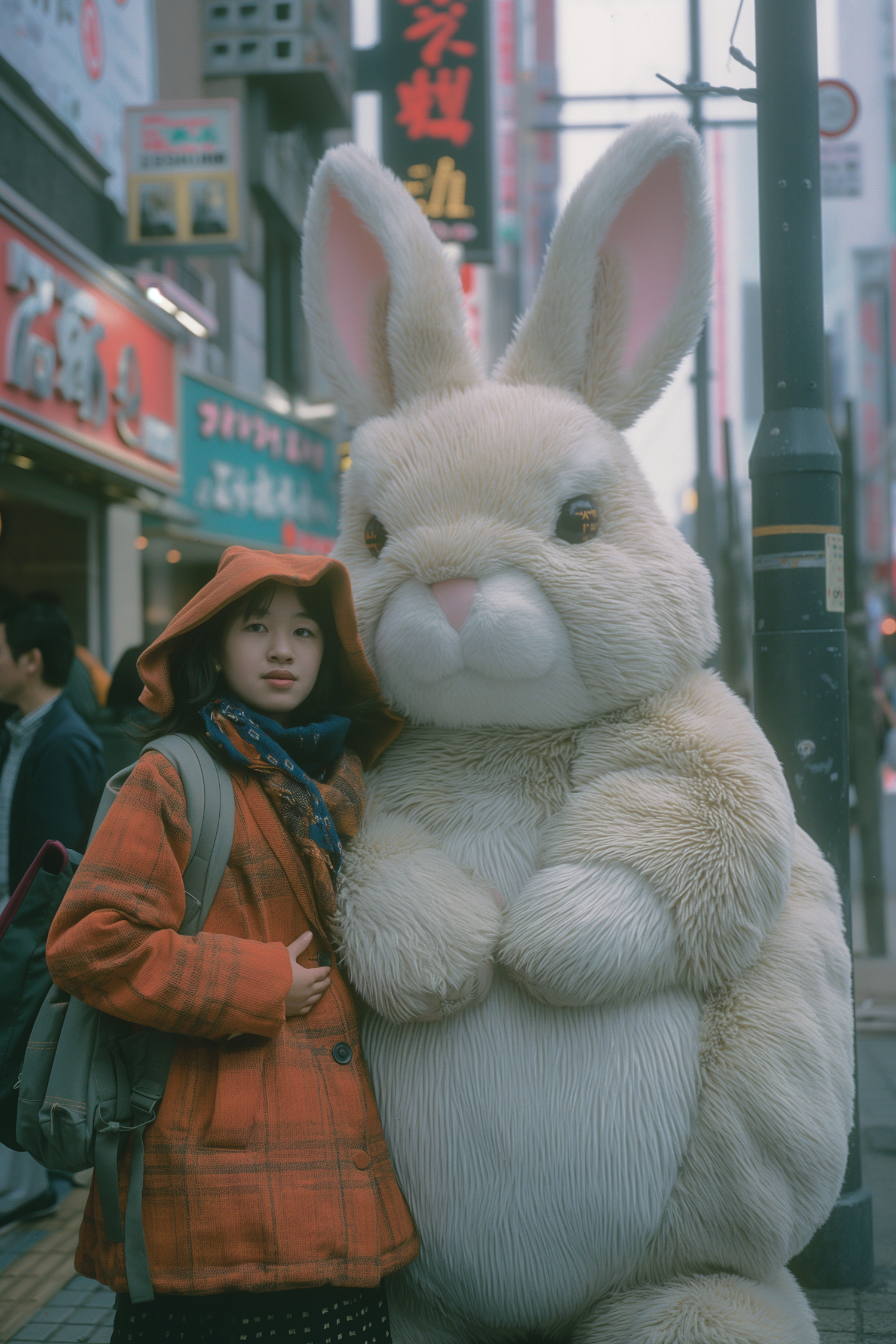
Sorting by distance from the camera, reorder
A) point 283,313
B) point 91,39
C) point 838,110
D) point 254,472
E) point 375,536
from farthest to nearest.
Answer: point 283,313
point 254,472
point 91,39
point 838,110
point 375,536

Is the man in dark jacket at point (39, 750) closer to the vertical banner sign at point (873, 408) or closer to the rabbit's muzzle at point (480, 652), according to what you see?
the rabbit's muzzle at point (480, 652)

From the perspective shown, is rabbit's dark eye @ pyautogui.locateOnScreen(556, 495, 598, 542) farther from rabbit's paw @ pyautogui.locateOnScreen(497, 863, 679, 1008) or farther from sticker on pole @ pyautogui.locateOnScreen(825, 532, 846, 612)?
sticker on pole @ pyautogui.locateOnScreen(825, 532, 846, 612)

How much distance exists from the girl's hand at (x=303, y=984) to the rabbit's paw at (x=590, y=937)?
12.3 inches

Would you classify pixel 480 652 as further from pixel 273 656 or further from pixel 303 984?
pixel 303 984

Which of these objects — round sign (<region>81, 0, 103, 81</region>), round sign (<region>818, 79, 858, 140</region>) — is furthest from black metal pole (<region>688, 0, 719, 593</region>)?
round sign (<region>81, 0, 103, 81</region>)

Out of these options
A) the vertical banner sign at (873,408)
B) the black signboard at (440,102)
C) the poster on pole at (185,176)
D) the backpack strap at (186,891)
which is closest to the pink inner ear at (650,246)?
the backpack strap at (186,891)

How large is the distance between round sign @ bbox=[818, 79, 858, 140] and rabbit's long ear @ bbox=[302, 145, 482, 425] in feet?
18.3

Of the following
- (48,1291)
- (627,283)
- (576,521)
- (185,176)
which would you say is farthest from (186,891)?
(185,176)

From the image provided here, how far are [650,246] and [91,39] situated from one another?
7.89 m

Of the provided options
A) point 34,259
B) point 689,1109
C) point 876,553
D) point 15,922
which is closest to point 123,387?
point 34,259

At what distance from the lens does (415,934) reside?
1.94 metres

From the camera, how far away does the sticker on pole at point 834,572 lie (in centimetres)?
300

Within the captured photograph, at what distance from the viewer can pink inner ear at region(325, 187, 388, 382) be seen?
7.98 feet

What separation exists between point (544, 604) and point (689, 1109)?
0.92 m
